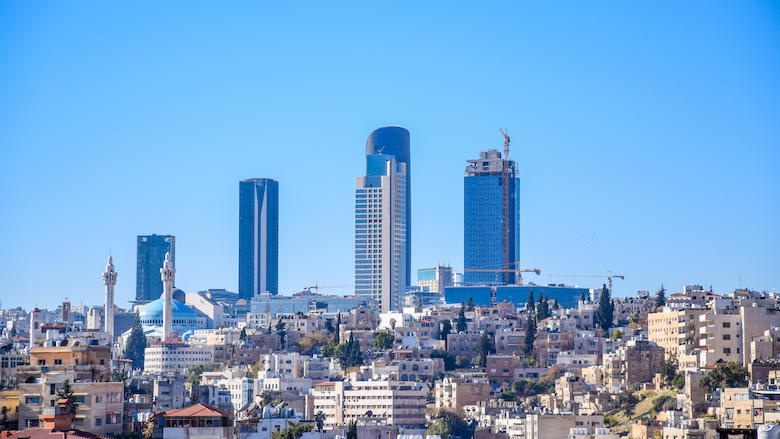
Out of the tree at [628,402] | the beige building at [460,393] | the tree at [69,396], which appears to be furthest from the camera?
the beige building at [460,393]

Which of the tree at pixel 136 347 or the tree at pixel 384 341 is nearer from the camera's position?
the tree at pixel 384 341

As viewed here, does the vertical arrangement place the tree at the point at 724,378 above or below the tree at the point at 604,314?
below

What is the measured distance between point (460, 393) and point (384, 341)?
34.3 metres

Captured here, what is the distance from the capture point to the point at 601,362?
134250 mm

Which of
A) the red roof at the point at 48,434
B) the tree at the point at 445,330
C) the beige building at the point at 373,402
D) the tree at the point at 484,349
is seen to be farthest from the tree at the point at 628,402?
the red roof at the point at 48,434

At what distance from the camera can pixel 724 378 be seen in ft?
322

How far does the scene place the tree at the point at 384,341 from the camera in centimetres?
15738

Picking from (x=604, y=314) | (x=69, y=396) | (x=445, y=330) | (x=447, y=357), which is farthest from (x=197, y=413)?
(x=445, y=330)

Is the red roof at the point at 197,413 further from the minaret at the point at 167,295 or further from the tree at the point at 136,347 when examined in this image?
the minaret at the point at 167,295

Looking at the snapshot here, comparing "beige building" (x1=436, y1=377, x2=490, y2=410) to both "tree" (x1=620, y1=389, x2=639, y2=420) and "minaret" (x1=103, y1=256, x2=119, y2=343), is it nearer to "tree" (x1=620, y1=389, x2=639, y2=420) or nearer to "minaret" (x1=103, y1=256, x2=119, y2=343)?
"tree" (x1=620, y1=389, x2=639, y2=420)

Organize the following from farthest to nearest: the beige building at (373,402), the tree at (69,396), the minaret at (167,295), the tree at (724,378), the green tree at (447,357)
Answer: the minaret at (167,295) < the green tree at (447,357) < the beige building at (373,402) < the tree at (724,378) < the tree at (69,396)

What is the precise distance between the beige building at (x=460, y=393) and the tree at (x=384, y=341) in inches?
1205

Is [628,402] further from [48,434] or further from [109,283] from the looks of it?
[109,283]

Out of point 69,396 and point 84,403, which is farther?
point 84,403
